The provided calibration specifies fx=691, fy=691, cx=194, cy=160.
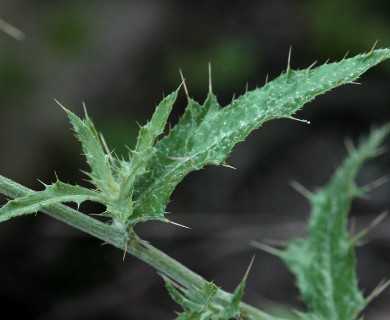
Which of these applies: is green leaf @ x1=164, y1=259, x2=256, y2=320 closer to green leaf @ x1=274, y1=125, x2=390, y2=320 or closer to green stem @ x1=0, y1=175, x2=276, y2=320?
green stem @ x1=0, y1=175, x2=276, y2=320

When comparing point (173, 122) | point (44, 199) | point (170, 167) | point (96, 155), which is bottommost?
point (44, 199)

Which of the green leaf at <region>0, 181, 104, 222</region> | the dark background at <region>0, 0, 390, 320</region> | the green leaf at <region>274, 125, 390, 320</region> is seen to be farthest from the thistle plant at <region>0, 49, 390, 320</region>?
the dark background at <region>0, 0, 390, 320</region>

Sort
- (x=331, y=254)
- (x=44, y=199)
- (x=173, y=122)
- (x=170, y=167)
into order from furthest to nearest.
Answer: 1. (x=173, y=122)
2. (x=331, y=254)
3. (x=170, y=167)
4. (x=44, y=199)

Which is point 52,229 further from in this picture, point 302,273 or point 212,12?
point 302,273

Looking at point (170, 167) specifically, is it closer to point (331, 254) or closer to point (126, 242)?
point (126, 242)

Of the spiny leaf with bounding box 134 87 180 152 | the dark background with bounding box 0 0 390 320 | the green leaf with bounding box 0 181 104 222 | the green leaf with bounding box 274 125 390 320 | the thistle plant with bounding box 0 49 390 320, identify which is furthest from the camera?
the dark background with bounding box 0 0 390 320

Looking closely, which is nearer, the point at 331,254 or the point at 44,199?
the point at 44,199

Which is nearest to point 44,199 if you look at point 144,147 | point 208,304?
point 144,147
